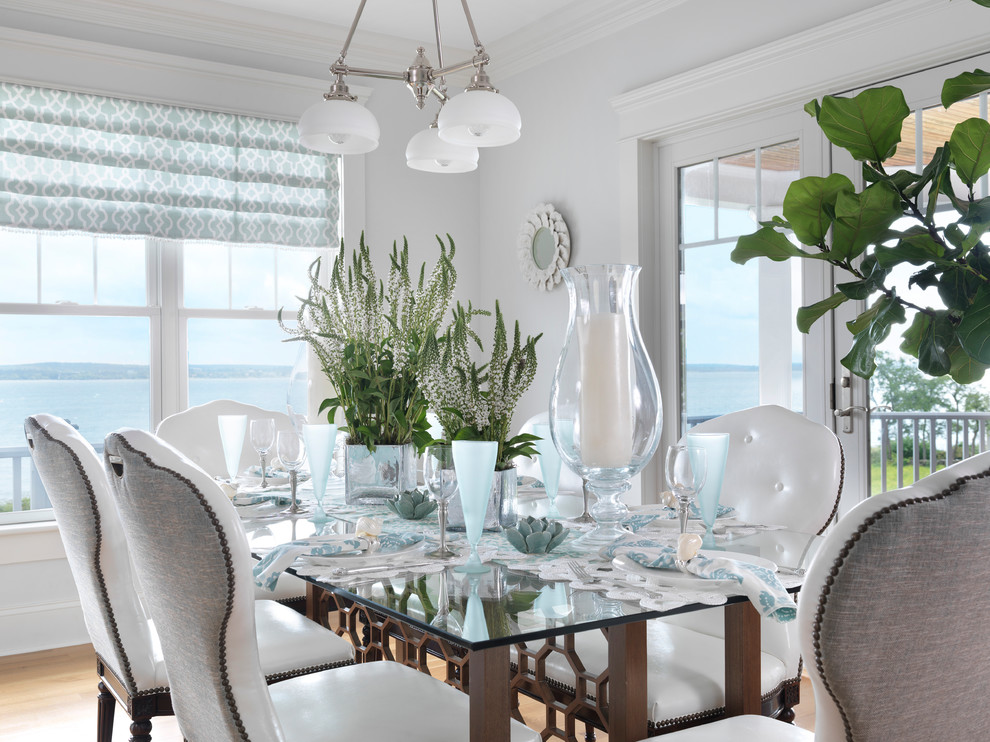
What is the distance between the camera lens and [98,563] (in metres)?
1.68

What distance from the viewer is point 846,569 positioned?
81 cm

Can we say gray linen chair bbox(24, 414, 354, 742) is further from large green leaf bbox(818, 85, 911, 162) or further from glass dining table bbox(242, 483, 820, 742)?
large green leaf bbox(818, 85, 911, 162)

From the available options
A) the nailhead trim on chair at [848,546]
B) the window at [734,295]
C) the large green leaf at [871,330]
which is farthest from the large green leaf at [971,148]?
the window at [734,295]

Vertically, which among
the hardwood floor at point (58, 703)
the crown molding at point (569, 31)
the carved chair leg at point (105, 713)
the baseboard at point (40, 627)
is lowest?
the hardwood floor at point (58, 703)

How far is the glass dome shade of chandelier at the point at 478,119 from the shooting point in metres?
2.13

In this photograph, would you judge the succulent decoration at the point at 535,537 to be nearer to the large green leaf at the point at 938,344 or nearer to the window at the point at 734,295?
the large green leaf at the point at 938,344

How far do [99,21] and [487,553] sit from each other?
3.37 meters

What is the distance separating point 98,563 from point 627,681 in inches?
40.1

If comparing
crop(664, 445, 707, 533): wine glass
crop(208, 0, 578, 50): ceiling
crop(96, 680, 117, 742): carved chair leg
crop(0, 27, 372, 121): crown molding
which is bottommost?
crop(96, 680, 117, 742): carved chair leg

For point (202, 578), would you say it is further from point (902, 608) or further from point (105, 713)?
point (105, 713)

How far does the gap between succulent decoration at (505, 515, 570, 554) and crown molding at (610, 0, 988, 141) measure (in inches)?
80.4

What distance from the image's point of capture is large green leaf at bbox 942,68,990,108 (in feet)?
2.13

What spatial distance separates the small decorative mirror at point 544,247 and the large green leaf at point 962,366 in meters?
3.42

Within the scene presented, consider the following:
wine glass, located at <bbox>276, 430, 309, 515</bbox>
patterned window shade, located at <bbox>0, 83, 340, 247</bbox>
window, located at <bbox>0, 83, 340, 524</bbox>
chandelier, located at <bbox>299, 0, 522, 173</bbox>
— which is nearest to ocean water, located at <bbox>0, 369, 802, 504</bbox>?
window, located at <bbox>0, 83, 340, 524</bbox>
